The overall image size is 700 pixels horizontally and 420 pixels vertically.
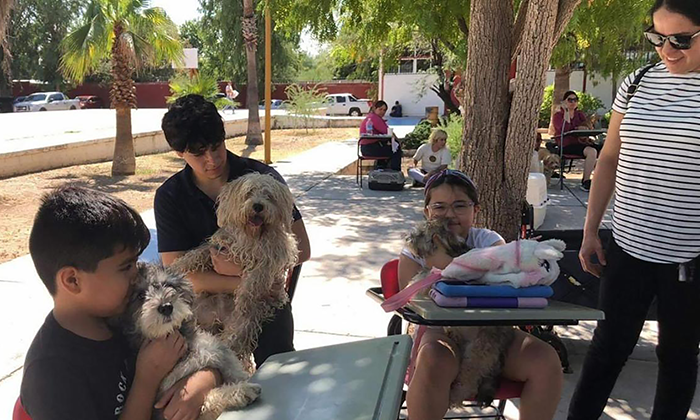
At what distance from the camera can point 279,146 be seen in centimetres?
2070

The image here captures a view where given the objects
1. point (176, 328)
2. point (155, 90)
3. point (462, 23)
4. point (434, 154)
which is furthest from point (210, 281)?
point (155, 90)

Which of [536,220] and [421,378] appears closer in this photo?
[421,378]

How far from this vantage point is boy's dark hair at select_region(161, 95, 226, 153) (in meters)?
2.75

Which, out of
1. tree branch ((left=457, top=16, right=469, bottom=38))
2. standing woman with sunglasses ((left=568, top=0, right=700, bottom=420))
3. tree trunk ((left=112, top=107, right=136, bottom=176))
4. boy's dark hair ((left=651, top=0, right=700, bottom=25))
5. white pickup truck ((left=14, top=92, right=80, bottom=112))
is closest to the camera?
boy's dark hair ((left=651, top=0, right=700, bottom=25))

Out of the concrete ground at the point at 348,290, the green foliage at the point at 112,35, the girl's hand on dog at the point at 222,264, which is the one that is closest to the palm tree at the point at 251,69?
the green foliage at the point at 112,35

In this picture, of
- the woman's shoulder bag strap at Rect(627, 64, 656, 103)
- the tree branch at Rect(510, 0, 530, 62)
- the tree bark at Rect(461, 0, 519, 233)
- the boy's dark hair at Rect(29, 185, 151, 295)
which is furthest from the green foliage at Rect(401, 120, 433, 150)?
the boy's dark hair at Rect(29, 185, 151, 295)

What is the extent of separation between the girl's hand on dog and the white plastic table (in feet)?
3.07

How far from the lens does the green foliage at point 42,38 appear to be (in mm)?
52406

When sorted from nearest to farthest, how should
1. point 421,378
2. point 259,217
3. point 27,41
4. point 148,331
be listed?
point 148,331 < point 421,378 < point 259,217 < point 27,41

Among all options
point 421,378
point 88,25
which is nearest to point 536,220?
point 421,378

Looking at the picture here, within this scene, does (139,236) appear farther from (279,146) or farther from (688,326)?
(279,146)

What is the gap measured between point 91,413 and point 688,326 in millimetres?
2519

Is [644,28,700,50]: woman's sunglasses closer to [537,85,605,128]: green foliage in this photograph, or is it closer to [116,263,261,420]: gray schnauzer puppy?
[116,263,261,420]: gray schnauzer puppy

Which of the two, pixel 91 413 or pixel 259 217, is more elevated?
pixel 259 217
